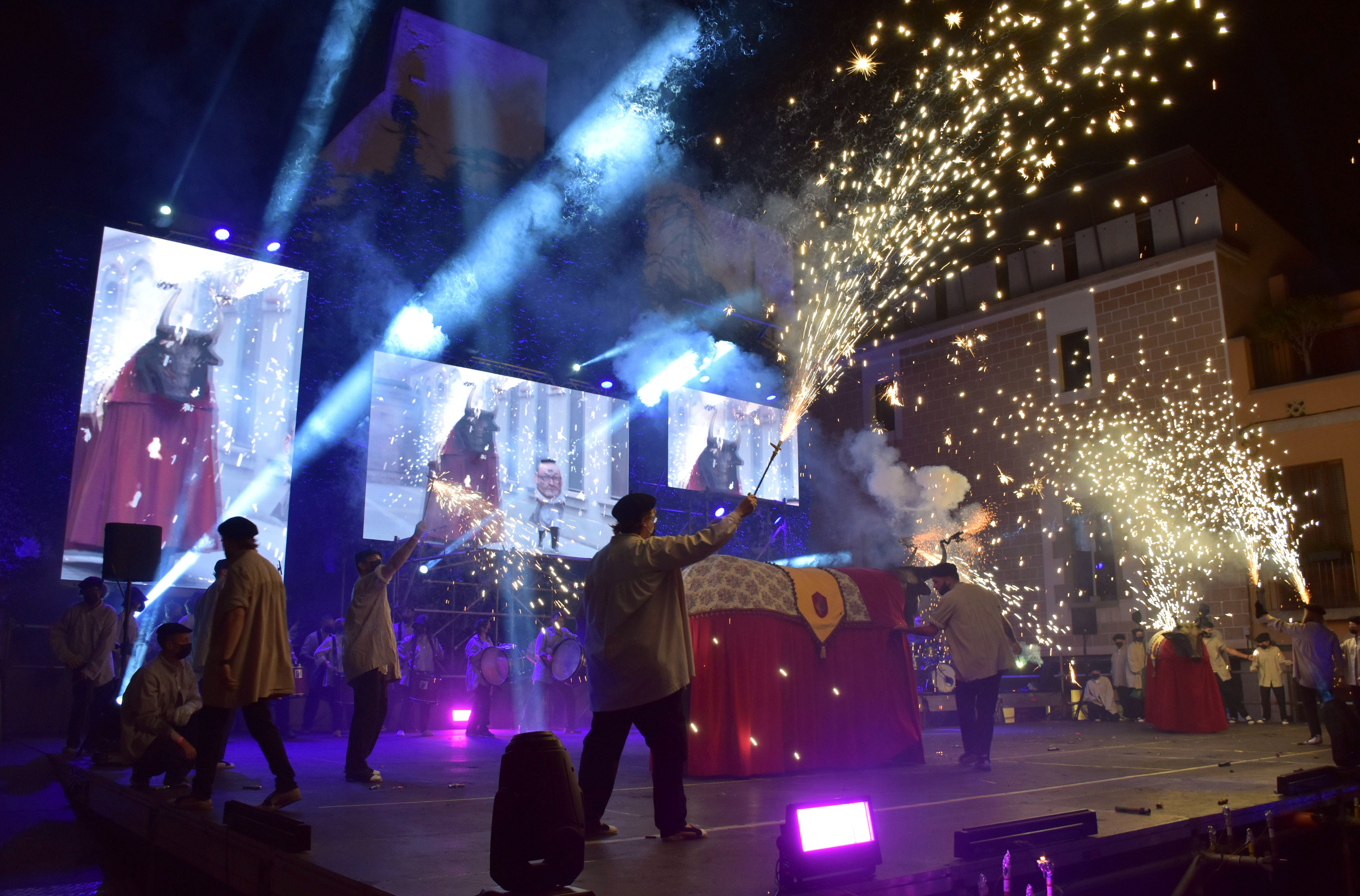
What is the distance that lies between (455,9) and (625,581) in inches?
471

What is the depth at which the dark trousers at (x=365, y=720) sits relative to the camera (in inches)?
211

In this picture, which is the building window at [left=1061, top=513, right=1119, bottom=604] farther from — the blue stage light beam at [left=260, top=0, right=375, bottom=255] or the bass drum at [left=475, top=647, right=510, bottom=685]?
the blue stage light beam at [left=260, top=0, right=375, bottom=255]

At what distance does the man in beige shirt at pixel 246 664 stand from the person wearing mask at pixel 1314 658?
8.63 m

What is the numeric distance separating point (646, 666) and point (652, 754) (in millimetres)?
326

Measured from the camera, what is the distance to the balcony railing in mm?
15039

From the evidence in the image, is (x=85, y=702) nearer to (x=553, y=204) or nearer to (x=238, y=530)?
(x=238, y=530)

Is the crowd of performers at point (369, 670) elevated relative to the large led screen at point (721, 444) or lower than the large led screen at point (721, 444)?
lower

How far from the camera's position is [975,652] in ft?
20.4

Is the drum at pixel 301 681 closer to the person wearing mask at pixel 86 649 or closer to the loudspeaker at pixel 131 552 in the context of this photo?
the person wearing mask at pixel 86 649

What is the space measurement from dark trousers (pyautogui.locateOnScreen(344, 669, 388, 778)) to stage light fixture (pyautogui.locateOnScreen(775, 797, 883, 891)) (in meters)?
3.50

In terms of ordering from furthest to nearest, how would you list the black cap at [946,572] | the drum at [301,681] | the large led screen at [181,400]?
the drum at [301,681]
the large led screen at [181,400]
the black cap at [946,572]

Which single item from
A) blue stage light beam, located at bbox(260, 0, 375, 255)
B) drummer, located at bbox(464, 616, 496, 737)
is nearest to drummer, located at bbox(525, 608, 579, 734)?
drummer, located at bbox(464, 616, 496, 737)

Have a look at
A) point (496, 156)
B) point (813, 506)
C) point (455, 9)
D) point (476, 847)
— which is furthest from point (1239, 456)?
point (476, 847)

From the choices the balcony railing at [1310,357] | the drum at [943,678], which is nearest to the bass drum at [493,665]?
the drum at [943,678]
